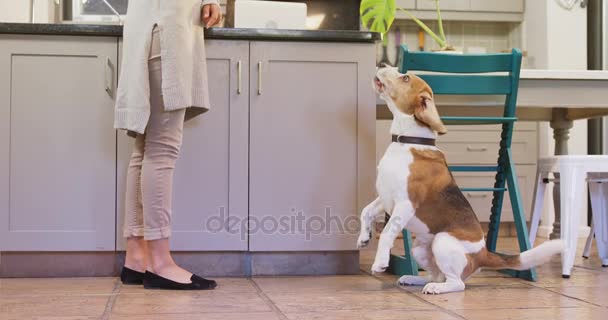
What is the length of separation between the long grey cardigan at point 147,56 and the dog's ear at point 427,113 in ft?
2.60

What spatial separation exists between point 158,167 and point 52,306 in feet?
1.88

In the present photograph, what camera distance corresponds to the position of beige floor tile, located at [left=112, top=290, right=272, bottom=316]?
2.08m

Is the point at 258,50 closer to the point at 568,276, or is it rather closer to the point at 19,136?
the point at 19,136

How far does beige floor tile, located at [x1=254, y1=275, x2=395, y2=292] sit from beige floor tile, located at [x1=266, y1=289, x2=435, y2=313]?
10 centimetres

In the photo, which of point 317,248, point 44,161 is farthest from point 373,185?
point 44,161

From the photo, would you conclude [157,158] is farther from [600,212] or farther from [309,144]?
[600,212]

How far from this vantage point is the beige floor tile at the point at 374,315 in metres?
1.97

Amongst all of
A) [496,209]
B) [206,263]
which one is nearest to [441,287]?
[496,209]

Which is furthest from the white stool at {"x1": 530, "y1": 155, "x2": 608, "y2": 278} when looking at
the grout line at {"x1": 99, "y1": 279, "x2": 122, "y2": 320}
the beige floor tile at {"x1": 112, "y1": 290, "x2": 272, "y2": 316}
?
the grout line at {"x1": 99, "y1": 279, "x2": 122, "y2": 320}

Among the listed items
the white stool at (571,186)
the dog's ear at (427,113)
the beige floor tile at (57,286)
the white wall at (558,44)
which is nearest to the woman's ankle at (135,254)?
the beige floor tile at (57,286)

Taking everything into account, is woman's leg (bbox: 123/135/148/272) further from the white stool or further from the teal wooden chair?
the white stool

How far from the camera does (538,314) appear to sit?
2.05 meters

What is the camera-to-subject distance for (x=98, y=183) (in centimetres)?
280

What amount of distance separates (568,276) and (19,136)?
2221mm
